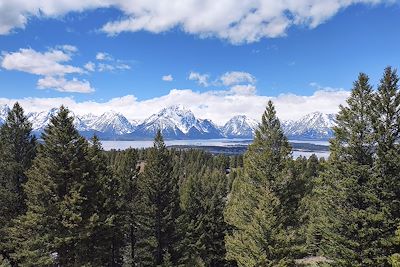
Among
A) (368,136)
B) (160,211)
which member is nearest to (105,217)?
(160,211)

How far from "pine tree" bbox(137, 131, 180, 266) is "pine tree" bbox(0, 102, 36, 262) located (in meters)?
10.1

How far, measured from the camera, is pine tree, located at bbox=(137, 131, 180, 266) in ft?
112

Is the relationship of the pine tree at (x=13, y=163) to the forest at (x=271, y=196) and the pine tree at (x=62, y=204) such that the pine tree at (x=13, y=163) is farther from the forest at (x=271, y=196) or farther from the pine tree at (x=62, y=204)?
the pine tree at (x=62, y=204)

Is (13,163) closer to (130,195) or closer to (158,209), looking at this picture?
(130,195)

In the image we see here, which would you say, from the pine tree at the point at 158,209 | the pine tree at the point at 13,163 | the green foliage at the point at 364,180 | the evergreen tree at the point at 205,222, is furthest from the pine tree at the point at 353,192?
the pine tree at the point at 13,163

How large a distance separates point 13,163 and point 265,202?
20.6 m

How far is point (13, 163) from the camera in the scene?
2994 centimetres

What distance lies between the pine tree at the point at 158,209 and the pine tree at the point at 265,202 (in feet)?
36.1

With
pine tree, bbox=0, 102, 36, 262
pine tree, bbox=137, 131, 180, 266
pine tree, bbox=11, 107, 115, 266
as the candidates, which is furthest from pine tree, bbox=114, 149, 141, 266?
pine tree, bbox=11, 107, 115, 266

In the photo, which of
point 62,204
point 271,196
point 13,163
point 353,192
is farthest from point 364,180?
point 13,163

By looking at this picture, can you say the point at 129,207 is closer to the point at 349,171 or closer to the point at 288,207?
the point at 288,207

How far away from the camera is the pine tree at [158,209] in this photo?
112ft

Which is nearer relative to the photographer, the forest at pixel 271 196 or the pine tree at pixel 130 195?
the forest at pixel 271 196

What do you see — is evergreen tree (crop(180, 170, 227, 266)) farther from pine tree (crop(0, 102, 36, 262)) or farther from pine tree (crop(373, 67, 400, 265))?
pine tree (crop(373, 67, 400, 265))
